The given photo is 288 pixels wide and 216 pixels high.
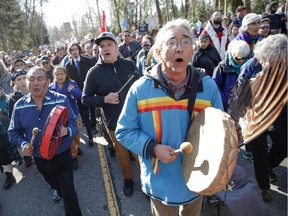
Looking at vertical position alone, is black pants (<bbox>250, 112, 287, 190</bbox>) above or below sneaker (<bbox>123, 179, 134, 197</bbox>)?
above

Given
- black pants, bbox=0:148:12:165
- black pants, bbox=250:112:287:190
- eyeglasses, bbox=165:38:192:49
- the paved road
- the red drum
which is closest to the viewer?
eyeglasses, bbox=165:38:192:49

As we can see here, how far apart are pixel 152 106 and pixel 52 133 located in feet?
4.50

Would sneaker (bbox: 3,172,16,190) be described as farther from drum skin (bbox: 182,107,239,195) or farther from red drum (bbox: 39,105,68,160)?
drum skin (bbox: 182,107,239,195)

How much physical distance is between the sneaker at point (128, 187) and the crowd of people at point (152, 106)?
1cm

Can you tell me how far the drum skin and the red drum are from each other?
1.57 m

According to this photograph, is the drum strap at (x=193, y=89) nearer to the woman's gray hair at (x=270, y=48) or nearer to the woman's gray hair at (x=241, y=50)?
the woman's gray hair at (x=270, y=48)

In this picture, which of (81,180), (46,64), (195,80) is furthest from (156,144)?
(46,64)

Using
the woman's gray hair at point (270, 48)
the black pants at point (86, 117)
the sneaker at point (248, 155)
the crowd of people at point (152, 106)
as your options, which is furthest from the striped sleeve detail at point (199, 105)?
the black pants at point (86, 117)

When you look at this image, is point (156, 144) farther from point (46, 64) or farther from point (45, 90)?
point (46, 64)

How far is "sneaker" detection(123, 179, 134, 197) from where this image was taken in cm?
409

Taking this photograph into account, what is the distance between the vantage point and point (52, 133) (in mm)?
2988

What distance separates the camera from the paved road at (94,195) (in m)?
3.74

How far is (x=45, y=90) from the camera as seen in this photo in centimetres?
336

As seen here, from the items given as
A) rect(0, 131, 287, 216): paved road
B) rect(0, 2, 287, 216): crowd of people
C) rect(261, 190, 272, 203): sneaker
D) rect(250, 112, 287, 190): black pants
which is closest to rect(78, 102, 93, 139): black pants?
rect(0, 2, 287, 216): crowd of people
